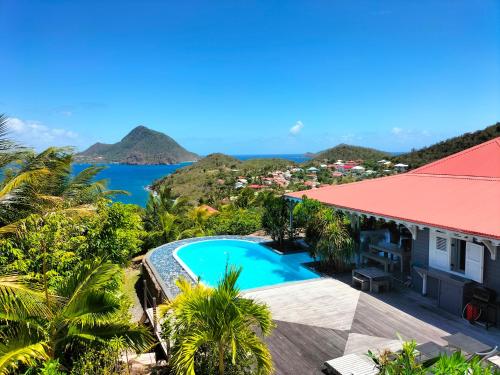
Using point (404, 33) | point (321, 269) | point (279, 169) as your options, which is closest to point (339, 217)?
point (321, 269)

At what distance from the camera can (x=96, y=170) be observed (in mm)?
13914

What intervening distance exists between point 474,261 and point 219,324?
6.88 m

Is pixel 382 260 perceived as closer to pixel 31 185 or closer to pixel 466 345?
pixel 466 345

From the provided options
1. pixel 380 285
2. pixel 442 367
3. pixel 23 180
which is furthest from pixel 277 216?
pixel 442 367

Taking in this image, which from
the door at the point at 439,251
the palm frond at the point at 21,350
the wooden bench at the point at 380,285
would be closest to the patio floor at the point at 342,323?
the wooden bench at the point at 380,285

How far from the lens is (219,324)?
4.08 m

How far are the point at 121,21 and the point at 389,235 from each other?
16.1 m

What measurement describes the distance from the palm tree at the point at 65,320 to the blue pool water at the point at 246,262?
5.83m

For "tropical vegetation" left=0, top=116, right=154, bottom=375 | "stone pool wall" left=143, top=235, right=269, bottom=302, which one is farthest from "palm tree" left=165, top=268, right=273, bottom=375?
"stone pool wall" left=143, top=235, right=269, bottom=302

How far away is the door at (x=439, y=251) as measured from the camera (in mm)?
8719

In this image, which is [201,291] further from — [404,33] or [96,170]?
[404,33]

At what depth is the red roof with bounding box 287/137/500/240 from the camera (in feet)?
26.5

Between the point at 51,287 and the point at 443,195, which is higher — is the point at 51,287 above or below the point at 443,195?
below

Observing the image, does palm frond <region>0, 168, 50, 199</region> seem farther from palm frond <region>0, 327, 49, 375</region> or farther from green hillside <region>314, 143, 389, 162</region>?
green hillside <region>314, 143, 389, 162</region>
